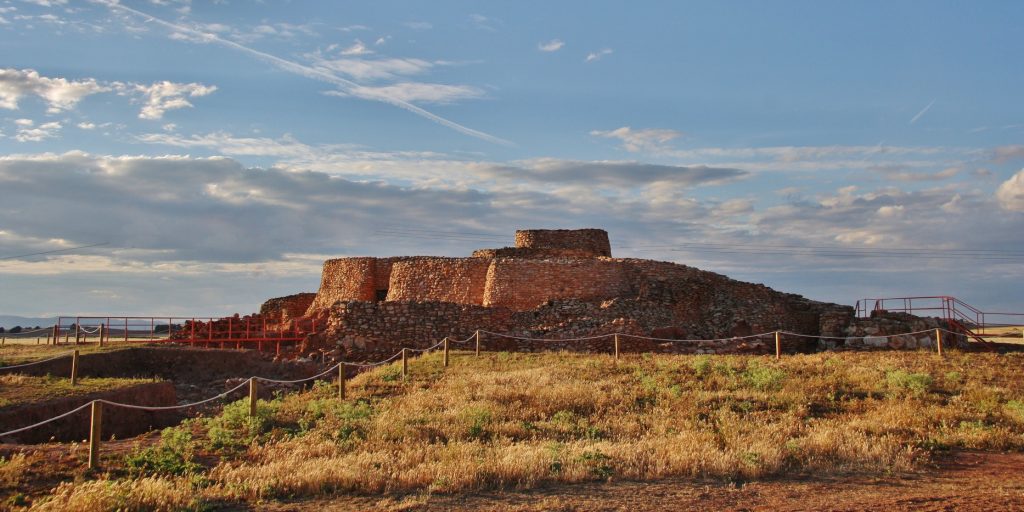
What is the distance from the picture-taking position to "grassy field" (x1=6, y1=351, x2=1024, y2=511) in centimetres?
852

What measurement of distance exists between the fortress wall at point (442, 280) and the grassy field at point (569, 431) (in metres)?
9.01

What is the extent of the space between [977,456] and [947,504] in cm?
327

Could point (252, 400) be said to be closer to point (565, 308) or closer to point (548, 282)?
point (565, 308)

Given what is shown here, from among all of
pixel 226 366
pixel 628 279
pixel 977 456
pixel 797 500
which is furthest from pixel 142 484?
pixel 628 279

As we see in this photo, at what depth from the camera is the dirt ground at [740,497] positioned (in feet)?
25.0

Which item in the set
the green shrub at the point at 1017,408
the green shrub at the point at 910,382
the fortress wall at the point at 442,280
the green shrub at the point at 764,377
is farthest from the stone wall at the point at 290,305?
the green shrub at the point at 1017,408

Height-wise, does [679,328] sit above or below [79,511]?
above

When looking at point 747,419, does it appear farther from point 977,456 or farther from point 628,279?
point 628,279

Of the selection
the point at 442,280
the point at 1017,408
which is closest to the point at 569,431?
the point at 1017,408

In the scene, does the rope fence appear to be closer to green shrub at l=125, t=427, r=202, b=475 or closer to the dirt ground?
green shrub at l=125, t=427, r=202, b=475

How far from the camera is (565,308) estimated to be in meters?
25.0

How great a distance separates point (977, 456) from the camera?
1041 cm

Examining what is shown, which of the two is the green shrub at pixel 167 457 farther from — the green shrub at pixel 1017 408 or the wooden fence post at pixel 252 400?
the green shrub at pixel 1017 408

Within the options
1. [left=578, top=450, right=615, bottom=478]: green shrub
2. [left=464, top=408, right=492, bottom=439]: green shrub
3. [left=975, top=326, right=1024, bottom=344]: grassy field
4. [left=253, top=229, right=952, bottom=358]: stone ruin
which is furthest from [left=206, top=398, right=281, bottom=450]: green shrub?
[left=975, top=326, right=1024, bottom=344]: grassy field
